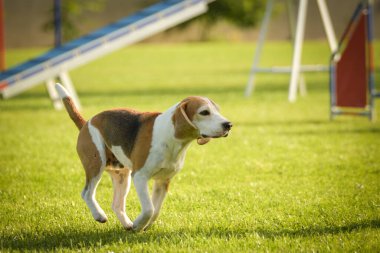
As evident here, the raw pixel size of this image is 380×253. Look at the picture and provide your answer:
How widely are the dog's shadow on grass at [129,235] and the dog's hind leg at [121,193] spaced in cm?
9

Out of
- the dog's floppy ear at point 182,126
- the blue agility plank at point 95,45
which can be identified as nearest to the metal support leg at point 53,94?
the blue agility plank at point 95,45

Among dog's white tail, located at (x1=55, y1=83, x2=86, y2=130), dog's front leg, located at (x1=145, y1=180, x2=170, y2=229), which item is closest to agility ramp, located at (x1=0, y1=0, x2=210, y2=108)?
dog's white tail, located at (x1=55, y1=83, x2=86, y2=130)

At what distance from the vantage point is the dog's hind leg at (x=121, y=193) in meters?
4.57

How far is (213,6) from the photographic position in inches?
2169

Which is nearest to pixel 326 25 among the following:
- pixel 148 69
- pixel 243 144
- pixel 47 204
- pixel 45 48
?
pixel 243 144

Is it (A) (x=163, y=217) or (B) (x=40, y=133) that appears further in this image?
(B) (x=40, y=133)

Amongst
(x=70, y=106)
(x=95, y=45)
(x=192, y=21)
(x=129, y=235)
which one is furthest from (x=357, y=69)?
(x=192, y=21)

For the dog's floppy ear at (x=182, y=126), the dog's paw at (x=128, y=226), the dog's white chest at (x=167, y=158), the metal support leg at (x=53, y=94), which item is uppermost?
the dog's floppy ear at (x=182, y=126)

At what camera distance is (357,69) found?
10648 mm

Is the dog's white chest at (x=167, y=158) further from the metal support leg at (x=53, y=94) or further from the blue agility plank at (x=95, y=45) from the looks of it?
the metal support leg at (x=53, y=94)

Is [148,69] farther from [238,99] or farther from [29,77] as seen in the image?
[29,77]

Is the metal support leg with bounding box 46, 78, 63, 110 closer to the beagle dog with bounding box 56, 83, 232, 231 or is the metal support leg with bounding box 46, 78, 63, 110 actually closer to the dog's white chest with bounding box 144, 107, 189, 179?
the beagle dog with bounding box 56, 83, 232, 231

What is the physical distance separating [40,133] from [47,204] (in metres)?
4.77

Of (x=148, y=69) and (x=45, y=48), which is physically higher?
(x=148, y=69)
